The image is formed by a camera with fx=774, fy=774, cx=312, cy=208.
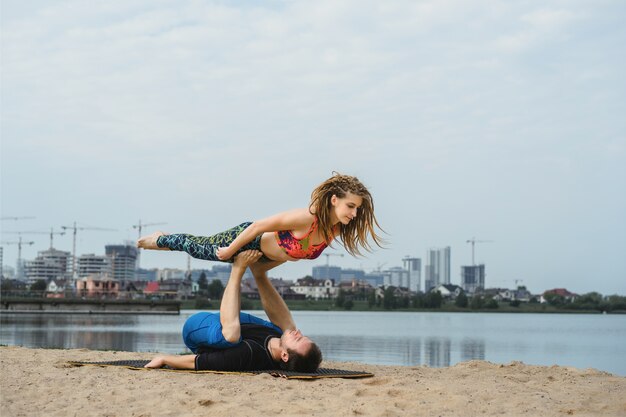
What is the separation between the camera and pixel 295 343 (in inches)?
336

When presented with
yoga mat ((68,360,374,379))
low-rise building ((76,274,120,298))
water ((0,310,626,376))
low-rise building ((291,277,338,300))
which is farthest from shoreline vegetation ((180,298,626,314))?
yoga mat ((68,360,374,379))

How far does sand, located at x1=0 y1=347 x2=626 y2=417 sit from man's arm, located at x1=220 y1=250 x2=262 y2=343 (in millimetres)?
477

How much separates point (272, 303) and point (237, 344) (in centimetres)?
73

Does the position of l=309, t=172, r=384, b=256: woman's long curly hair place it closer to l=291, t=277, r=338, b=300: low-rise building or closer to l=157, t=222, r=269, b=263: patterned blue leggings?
l=157, t=222, r=269, b=263: patterned blue leggings

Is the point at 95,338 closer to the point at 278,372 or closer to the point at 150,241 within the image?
the point at 150,241

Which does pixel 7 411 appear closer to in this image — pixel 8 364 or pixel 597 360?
pixel 8 364

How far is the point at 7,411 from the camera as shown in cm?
659

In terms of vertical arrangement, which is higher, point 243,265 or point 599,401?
point 243,265

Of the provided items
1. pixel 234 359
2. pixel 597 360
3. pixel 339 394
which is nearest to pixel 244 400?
pixel 339 394

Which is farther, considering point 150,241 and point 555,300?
point 555,300

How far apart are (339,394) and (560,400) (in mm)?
2060

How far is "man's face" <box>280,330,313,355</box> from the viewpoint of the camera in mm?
8500

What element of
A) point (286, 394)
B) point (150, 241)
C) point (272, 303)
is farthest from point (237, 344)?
point (150, 241)

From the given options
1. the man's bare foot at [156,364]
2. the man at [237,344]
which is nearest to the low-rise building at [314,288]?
the man's bare foot at [156,364]
